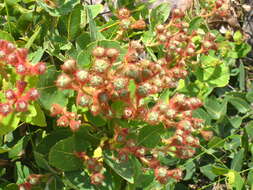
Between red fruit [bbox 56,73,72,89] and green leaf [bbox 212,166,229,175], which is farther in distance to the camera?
green leaf [bbox 212,166,229,175]

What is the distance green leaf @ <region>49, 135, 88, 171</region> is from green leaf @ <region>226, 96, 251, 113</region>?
1.70 m

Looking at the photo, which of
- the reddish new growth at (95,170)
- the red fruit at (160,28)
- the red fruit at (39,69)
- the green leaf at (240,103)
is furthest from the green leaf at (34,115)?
the green leaf at (240,103)

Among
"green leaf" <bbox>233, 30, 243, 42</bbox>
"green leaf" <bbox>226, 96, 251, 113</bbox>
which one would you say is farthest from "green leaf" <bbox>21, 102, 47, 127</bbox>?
"green leaf" <bbox>233, 30, 243, 42</bbox>

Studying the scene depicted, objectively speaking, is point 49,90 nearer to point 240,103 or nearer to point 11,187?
point 11,187

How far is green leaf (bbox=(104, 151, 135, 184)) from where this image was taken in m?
2.11

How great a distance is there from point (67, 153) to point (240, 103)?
1.87 meters

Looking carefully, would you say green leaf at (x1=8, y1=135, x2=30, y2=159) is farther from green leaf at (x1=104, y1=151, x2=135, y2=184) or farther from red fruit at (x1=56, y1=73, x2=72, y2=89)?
red fruit at (x1=56, y1=73, x2=72, y2=89)

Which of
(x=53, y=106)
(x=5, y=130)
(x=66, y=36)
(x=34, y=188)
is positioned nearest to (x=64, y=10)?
(x=66, y=36)

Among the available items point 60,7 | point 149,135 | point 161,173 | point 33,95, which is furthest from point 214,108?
point 33,95

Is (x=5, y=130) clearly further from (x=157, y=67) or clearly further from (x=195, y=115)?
(x=195, y=115)

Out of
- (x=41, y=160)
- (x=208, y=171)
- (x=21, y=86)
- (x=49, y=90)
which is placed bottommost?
(x=208, y=171)

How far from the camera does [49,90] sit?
2.10m

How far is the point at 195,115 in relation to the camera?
3145mm

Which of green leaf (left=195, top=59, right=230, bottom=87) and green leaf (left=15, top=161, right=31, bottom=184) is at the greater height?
green leaf (left=195, top=59, right=230, bottom=87)
